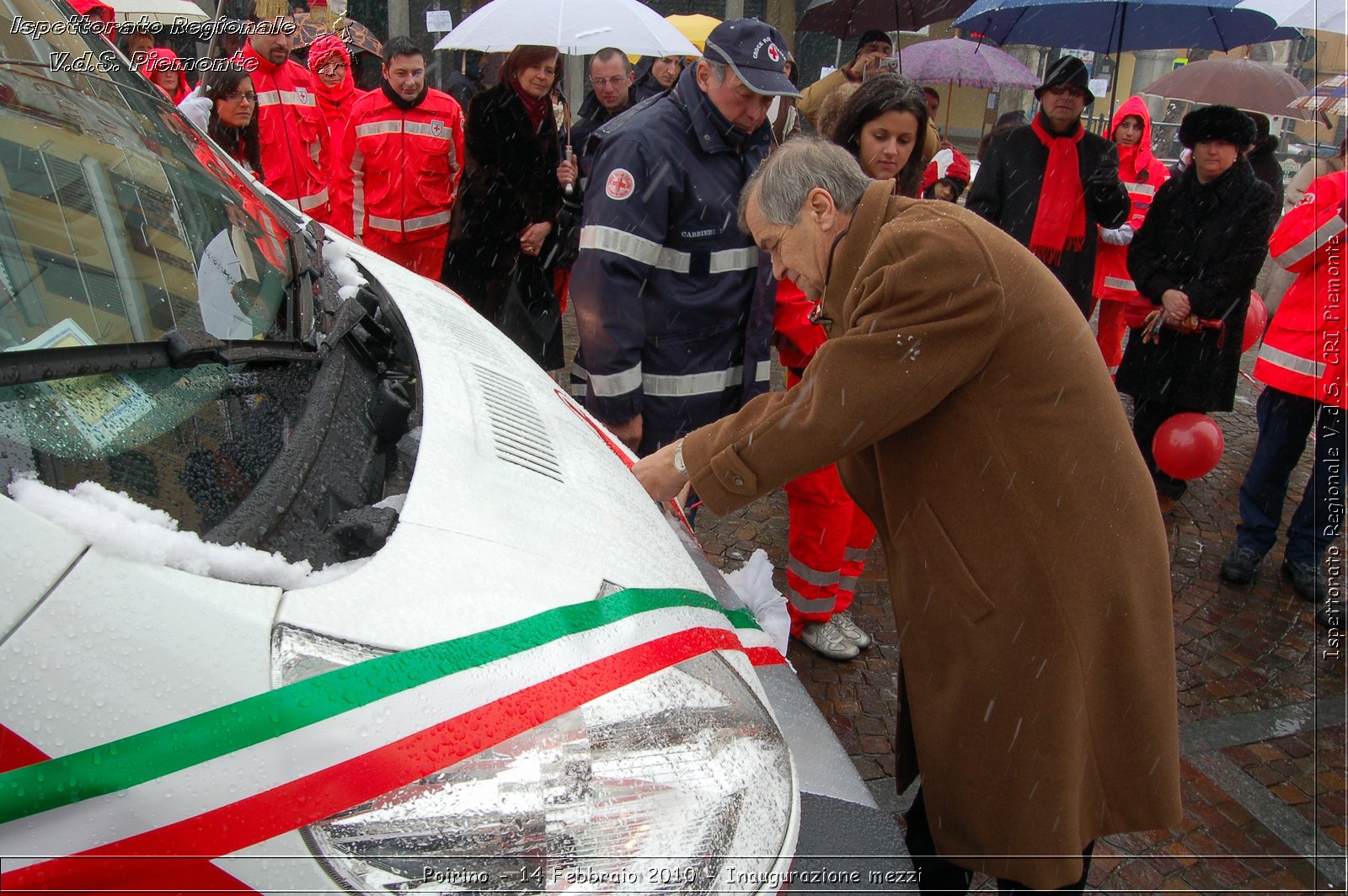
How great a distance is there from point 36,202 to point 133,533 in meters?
0.84

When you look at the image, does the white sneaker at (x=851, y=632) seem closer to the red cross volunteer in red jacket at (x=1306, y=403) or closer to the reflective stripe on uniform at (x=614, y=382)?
the reflective stripe on uniform at (x=614, y=382)

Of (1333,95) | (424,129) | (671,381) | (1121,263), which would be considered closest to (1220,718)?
(671,381)

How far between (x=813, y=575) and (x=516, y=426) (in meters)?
1.99

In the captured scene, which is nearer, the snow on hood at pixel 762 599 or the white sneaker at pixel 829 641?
the snow on hood at pixel 762 599

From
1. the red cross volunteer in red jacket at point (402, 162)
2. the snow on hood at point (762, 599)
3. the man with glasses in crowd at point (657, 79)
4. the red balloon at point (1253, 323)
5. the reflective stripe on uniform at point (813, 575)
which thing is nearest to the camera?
the snow on hood at point (762, 599)

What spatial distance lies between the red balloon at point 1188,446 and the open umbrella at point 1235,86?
4.74 metres

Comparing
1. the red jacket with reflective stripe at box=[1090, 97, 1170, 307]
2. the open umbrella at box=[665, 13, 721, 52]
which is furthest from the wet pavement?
the open umbrella at box=[665, 13, 721, 52]

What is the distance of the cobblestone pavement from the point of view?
273cm

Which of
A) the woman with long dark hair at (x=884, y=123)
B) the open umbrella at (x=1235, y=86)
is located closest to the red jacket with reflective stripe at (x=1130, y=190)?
the open umbrella at (x=1235, y=86)

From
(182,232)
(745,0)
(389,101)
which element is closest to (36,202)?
(182,232)

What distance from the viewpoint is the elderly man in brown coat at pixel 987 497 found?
5.61 feet

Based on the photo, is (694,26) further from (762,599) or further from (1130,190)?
(762,599)

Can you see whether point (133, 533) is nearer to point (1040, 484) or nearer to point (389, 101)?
point (1040, 484)

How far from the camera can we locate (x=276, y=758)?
1087 mm
